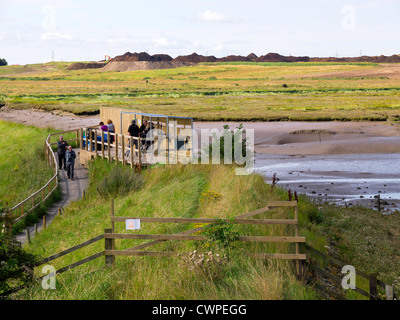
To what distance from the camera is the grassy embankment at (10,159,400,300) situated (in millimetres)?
9531

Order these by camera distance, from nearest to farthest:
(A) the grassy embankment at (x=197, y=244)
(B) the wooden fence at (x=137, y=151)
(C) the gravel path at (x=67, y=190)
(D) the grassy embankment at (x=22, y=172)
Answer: (A) the grassy embankment at (x=197, y=244), (C) the gravel path at (x=67, y=190), (B) the wooden fence at (x=137, y=151), (D) the grassy embankment at (x=22, y=172)

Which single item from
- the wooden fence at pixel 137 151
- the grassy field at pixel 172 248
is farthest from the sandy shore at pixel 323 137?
the grassy field at pixel 172 248

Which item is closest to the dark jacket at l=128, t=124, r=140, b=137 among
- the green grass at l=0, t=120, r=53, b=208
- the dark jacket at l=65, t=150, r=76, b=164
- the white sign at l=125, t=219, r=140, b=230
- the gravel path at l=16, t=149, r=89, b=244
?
the gravel path at l=16, t=149, r=89, b=244

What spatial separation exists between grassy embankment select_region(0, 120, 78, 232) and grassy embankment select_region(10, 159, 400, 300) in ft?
7.42

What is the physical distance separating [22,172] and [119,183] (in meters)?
9.95

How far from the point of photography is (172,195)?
1758 centimetres

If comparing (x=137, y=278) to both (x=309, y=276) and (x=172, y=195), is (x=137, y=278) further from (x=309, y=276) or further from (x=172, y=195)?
(x=172, y=195)

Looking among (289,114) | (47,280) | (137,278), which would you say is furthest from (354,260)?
(289,114)

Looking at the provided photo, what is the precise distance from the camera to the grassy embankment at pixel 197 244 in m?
9.53

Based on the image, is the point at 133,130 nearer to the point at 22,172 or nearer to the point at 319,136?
the point at 22,172

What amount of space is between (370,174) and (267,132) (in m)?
17.4

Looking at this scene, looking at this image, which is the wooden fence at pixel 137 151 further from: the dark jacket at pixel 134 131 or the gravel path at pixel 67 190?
the gravel path at pixel 67 190

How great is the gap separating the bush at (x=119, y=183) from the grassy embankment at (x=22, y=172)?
8.16ft
